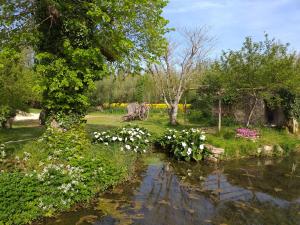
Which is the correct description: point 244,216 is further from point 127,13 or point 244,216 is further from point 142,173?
point 127,13

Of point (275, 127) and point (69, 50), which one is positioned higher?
point (69, 50)

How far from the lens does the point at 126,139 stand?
13656 millimetres

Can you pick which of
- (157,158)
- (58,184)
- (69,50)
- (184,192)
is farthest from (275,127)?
(58,184)

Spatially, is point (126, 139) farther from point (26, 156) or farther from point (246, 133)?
point (246, 133)

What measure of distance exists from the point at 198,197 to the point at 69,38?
269 inches

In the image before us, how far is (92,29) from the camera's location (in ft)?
37.6

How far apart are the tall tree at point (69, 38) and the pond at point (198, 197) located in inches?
144

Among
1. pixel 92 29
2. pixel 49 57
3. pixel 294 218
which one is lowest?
pixel 294 218

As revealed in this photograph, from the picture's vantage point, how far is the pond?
307 inches

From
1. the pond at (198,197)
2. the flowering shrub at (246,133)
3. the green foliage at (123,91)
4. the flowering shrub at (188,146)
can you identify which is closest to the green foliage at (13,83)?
the flowering shrub at (188,146)

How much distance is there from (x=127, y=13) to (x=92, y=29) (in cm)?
146

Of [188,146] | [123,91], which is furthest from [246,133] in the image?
[123,91]

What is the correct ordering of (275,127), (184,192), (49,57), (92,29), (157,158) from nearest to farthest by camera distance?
(184,192) < (49,57) < (92,29) < (157,158) < (275,127)

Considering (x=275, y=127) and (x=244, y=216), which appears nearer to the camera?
(x=244, y=216)
